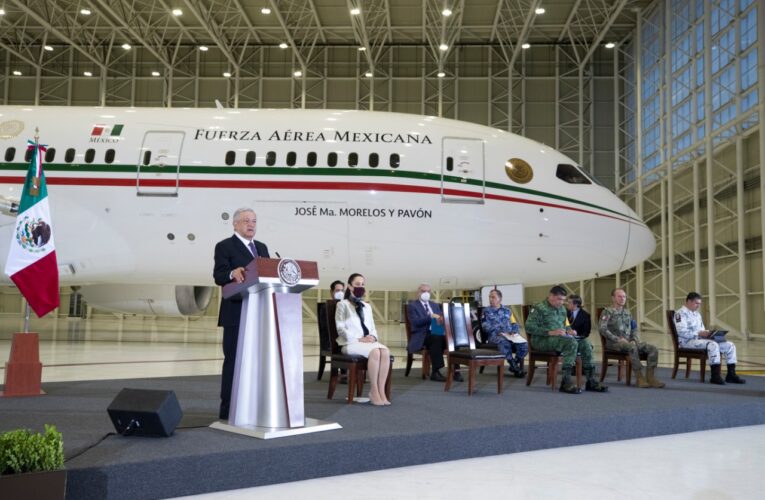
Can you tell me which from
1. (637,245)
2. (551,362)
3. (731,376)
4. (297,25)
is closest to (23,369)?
(551,362)

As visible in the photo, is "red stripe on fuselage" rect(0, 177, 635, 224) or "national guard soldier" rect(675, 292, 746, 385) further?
"red stripe on fuselage" rect(0, 177, 635, 224)

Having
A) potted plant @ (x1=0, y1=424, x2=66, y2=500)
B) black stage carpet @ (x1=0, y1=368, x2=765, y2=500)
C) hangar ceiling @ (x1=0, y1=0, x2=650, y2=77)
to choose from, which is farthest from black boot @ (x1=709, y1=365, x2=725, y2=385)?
hangar ceiling @ (x1=0, y1=0, x2=650, y2=77)

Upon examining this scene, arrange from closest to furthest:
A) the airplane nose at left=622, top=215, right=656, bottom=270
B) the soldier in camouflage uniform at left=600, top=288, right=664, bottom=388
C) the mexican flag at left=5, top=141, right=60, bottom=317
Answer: the mexican flag at left=5, top=141, right=60, bottom=317, the soldier in camouflage uniform at left=600, top=288, right=664, bottom=388, the airplane nose at left=622, top=215, right=656, bottom=270

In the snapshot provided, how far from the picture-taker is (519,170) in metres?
8.86

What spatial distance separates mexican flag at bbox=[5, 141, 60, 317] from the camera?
5.27m

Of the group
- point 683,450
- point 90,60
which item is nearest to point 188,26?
point 90,60

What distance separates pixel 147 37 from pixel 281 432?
22071mm

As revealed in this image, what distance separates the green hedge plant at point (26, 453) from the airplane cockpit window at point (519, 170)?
721 centimetres

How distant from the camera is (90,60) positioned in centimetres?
2562

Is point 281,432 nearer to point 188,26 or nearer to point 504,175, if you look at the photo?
point 504,175

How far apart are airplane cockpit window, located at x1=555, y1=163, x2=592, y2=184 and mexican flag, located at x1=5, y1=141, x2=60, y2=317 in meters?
6.37

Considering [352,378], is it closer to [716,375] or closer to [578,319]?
[578,319]

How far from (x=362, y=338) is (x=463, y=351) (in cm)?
113

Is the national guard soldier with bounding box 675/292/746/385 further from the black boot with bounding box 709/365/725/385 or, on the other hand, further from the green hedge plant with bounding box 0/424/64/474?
the green hedge plant with bounding box 0/424/64/474
